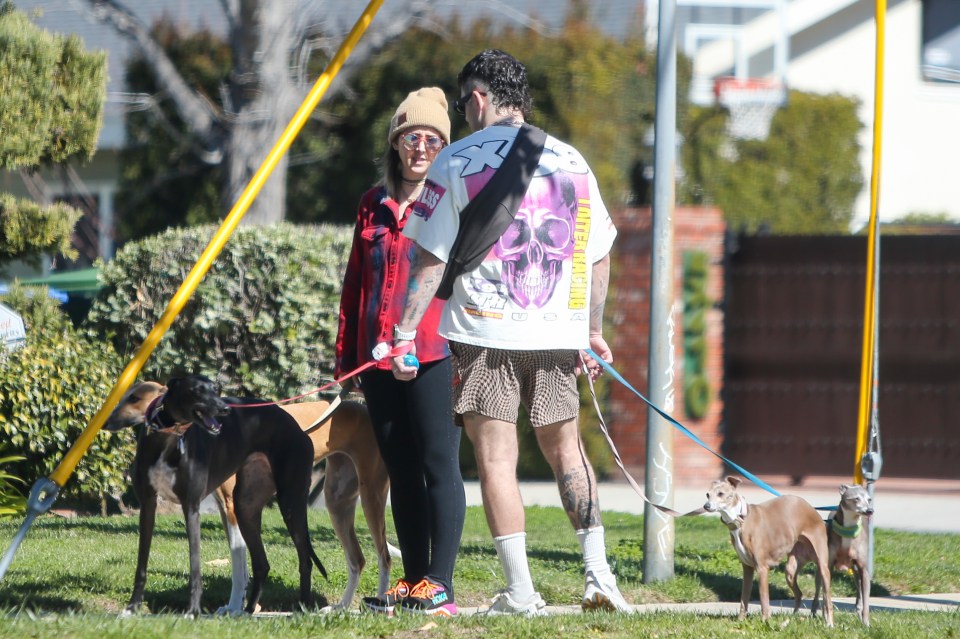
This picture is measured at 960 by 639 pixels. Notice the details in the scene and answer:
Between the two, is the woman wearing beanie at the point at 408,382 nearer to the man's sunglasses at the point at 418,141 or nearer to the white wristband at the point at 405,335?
the man's sunglasses at the point at 418,141

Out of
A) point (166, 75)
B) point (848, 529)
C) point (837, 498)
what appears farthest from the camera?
point (166, 75)

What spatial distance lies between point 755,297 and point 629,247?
1.38 m

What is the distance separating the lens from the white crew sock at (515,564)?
5.09 meters

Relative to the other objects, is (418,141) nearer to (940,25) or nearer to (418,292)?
(418,292)

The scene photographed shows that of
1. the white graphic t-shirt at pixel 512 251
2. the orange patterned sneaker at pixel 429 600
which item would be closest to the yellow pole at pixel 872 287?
the white graphic t-shirt at pixel 512 251

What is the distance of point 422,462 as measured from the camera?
18.0 ft

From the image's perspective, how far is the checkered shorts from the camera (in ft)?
16.6

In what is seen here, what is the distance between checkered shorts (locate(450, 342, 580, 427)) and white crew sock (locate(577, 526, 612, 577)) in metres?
0.47

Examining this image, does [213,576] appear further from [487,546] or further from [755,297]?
[755,297]

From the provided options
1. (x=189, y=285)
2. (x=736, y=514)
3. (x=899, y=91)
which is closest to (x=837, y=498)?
(x=736, y=514)

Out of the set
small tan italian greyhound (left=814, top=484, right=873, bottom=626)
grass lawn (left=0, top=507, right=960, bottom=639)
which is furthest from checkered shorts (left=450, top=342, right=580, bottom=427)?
small tan italian greyhound (left=814, top=484, right=873, bottom=626)

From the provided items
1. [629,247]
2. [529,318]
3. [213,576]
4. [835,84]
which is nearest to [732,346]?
[629,247]

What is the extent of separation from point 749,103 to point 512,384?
48.0 ft

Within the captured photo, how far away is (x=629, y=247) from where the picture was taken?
12516mm
